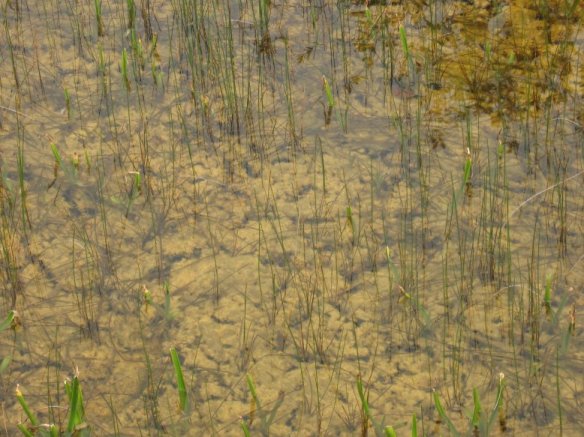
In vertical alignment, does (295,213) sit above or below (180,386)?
above

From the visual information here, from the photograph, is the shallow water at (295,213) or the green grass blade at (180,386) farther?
the shallow water at (295,213)

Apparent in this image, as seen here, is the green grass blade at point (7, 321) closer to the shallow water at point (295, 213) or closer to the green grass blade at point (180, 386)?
the shallow water at point (295, 213)

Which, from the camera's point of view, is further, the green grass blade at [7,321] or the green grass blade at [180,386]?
the green grass blade at [7,321]

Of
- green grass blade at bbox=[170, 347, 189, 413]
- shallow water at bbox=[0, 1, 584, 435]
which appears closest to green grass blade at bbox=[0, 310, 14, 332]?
shallow water at bbox=[0, 1, 584, 435]

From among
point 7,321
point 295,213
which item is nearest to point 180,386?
point 7,321

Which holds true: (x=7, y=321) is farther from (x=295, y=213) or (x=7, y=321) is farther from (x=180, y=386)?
(x=295, y=213)

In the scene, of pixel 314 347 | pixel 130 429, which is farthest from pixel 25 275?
pixel 314 347

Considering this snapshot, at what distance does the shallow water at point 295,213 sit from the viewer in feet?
8.38

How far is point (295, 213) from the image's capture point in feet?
10.3

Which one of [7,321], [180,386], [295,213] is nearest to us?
[180,386]

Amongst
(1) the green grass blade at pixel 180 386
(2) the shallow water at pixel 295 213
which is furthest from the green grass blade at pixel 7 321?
(1) the green grass blade at pixel 180 386

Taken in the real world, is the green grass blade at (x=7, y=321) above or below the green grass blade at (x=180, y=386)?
above

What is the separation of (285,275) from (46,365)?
76 cm

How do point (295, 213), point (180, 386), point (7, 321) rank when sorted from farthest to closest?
point (295, 213) < point (7, 321) < point (180, 386)
